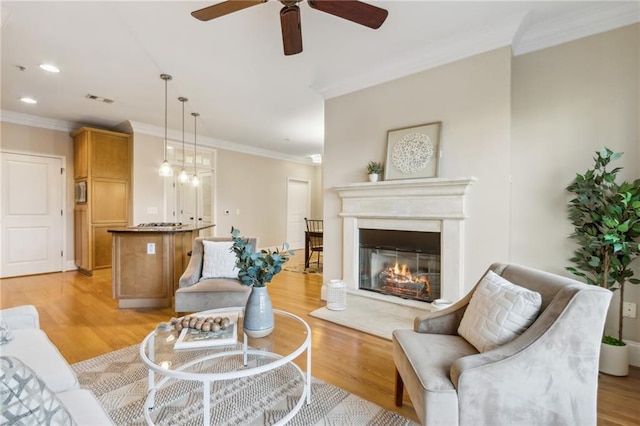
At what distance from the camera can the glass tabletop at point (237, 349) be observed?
1.45 m

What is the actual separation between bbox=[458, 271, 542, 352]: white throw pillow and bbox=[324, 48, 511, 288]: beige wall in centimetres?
115

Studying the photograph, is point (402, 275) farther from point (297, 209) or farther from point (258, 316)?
point (297, 209)

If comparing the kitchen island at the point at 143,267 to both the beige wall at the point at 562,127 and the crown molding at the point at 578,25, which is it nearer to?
the beige wall at the point at 562,127

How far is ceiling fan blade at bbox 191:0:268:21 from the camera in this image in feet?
5.60

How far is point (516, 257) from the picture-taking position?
2646mm

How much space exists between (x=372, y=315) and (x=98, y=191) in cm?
484

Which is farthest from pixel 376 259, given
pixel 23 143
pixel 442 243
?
pixel 23 143

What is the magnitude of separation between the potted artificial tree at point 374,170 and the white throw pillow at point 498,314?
69.2 inches

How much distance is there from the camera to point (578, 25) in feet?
7.79

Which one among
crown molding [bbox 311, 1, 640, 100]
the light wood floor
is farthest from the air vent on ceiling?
crown molding [bbox 311, 1, 640, 100]

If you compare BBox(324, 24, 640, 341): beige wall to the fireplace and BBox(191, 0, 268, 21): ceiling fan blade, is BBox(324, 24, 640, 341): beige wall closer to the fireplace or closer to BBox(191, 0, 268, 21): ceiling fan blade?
the fireplace

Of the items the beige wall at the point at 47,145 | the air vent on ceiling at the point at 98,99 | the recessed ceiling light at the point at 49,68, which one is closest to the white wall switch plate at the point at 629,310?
the recessed ceiling light at the point at 49,68

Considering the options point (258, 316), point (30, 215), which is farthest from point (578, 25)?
point (30, 215)

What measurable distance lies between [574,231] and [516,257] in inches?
18.2
